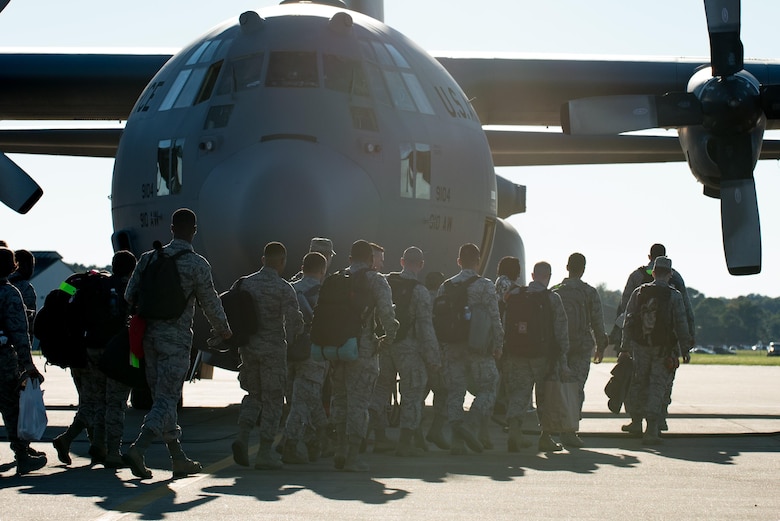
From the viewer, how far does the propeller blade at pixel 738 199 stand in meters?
13.1

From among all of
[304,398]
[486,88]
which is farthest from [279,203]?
[486,88]

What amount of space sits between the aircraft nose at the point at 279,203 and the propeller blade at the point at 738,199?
183 inches

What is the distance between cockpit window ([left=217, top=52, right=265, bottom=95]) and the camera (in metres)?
11.1

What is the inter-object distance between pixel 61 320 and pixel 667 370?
217 inches

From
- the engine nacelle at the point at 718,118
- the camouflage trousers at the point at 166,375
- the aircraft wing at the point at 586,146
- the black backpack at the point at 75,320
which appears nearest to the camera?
the camouflage trousers at the point at 166,375

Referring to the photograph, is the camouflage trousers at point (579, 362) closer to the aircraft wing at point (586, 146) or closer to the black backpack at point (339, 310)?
the black backpack at point (339, 310)

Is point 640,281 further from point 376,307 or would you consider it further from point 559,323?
point 376,307

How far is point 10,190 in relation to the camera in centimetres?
1249

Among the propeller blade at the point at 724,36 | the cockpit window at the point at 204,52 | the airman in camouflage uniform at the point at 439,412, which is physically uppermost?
the propeller blade at the point at 724,36

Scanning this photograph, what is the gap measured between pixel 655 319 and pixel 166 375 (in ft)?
16.4

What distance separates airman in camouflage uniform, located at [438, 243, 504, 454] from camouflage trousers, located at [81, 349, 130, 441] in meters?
2.65

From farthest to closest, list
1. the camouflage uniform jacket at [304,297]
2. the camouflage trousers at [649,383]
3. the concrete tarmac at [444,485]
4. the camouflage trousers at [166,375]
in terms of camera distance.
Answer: the camouflage trousers at [649,383] → the camouflage uniform jacket at [304,297] → the camouflage trousers at [166,375] → the concrete tarmac at [444,485]

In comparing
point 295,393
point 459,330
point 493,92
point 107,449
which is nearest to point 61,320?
point 107,449

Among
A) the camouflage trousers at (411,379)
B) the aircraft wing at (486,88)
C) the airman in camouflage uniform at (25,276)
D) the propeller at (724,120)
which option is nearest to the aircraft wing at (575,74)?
the aircraft wing at (486,88)
